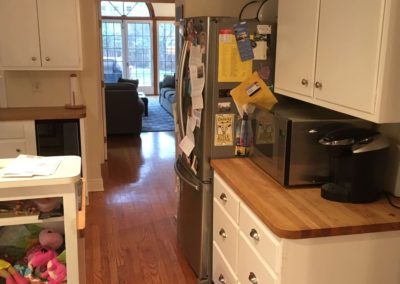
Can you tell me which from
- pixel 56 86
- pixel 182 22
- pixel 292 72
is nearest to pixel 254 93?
pixel 292 72

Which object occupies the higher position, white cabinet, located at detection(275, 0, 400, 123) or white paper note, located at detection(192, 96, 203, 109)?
white cabinet, located at detection(275, 0, 400, 123)

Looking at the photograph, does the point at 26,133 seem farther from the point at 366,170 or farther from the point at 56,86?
the point at 366,170

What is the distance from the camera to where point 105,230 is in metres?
3.59

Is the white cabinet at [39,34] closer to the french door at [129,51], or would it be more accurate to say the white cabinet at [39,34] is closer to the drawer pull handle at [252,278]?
the drawer pull handle at [252,278]

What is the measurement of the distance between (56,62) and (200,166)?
6.55 ft

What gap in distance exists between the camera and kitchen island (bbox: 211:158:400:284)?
63.6 inches

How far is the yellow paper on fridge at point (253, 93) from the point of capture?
247cm

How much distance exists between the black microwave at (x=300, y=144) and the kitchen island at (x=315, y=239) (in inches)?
3.2

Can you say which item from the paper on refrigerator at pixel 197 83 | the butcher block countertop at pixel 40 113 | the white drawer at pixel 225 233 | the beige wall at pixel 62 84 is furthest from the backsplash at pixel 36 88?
the white drawer at pixel 225 233

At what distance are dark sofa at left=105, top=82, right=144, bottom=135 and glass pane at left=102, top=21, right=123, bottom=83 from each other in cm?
455

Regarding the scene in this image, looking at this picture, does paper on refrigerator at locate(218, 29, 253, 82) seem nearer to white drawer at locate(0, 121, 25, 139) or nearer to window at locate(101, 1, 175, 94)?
white drawer at locate(0, 121, 25, 139)

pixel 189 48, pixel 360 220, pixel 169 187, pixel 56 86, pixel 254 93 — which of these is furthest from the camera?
pixel 169 187

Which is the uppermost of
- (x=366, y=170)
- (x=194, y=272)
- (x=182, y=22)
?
(x=182, y=22)

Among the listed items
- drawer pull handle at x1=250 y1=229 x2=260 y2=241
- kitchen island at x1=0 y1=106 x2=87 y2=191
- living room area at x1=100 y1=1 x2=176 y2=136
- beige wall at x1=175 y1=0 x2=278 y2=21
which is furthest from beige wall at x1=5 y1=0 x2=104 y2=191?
living room area at x1=100 y1=1 x2=176 y2=136
